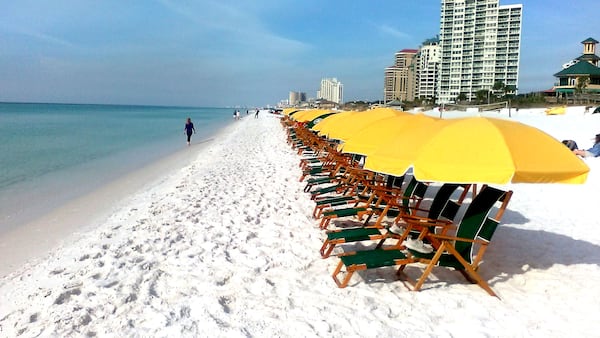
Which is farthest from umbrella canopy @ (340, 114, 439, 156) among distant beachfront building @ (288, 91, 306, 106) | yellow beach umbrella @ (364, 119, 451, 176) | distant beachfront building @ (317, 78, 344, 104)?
distant beachfront building @ (288, 91, 306, 106)

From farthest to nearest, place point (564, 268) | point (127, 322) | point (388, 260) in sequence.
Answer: point (564, 268) < point (388, 260) < point (127, 322)

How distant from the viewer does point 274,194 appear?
7570 mm

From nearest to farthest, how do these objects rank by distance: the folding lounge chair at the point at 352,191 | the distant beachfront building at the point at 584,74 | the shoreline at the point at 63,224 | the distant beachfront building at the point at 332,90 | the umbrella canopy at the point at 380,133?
the umbrella canopy at the point at 380,133, the shoreline at the point at 63,224, the folding lounge chair at the point at 352,191, the distant beachfront building at the point at 584,74, the distant beachfront building at the point at 332,90

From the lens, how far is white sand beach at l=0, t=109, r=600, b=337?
3047mm

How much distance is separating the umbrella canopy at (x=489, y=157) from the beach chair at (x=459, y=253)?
0.56m

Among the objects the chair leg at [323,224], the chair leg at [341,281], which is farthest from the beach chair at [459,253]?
the chair leg at [323,224]

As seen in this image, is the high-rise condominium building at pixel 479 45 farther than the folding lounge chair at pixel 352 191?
Yes

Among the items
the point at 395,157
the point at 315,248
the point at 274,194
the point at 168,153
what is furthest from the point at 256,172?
the point at 168,153

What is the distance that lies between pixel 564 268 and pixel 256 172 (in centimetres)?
713

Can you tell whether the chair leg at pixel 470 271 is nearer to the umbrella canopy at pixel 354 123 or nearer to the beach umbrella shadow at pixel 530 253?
the beach umbrella shadow at pixel 530 253

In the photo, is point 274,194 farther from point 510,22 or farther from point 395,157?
point 510,22

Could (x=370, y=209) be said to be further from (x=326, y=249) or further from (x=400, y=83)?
(x=400, y=83)

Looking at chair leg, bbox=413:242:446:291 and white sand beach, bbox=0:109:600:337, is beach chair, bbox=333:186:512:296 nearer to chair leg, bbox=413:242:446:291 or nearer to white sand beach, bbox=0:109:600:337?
chair leg, bbox=413:242:446:291

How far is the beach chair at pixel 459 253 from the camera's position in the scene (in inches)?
138
